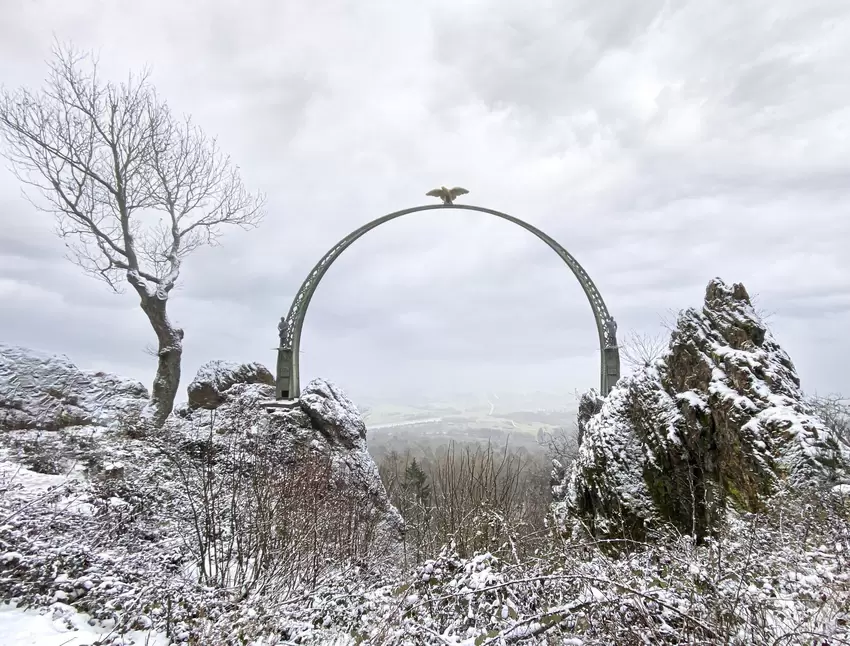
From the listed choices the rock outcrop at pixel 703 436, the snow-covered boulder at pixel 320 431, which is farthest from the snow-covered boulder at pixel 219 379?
the rock outcrop at pixel 703 436

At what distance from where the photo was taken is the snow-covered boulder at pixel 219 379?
1112 cm

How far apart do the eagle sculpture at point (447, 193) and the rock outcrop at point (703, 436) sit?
6305mm

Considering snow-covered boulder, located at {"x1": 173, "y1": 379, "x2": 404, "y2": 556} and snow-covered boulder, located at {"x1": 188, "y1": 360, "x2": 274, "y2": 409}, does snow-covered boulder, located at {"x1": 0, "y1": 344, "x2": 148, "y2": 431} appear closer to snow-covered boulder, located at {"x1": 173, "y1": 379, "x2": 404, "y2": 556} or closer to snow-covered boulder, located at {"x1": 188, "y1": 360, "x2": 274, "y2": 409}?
snow-covered boulder, located at {"x1": 188, "y1": 360, "x2": 274, "y2": 409}

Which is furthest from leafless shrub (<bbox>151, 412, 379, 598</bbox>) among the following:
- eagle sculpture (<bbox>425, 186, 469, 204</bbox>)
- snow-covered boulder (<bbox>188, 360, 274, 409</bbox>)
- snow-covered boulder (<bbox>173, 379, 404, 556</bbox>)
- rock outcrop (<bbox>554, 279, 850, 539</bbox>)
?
eagle sculpture (<bbox>425, 186, 469, 204</bbox>)

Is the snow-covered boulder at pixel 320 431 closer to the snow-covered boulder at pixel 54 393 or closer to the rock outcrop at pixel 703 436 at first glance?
the snow-covered boulder at pixel 54 393

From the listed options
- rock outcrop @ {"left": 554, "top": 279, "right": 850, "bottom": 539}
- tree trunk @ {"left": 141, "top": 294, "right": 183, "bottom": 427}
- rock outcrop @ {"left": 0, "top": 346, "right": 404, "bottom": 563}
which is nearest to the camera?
rock outcrop @ {"left": 554, "top": 279, "right": 850, "bottom": 539}

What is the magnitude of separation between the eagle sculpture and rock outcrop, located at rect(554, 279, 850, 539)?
6.31 meters

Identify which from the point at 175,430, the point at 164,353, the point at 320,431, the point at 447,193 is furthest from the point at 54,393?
the point at 447,193

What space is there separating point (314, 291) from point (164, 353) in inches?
166

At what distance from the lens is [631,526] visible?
17.4 ft

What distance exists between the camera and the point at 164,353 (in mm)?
10742

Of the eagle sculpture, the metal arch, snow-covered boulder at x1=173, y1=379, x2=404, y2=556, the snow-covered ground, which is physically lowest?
the snow-covered ground

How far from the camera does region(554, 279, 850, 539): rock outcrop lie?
4715 millimetres

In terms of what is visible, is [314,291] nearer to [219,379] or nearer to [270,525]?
[219,379]
